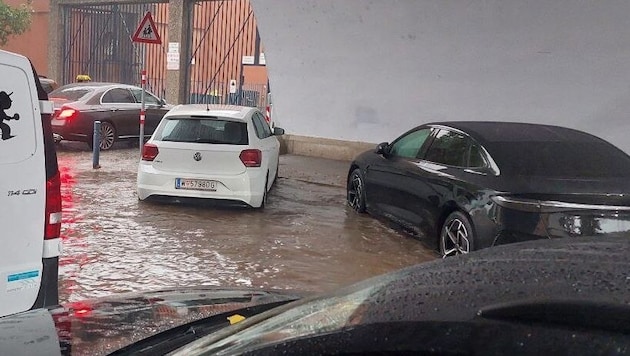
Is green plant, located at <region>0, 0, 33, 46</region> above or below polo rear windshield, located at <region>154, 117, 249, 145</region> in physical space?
above

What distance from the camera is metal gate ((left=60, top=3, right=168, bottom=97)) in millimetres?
27516

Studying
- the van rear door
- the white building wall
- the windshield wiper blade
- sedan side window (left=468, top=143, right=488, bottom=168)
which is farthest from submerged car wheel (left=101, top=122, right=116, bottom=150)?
the windshield wiper blade

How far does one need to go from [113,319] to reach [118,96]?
1425 centimetres

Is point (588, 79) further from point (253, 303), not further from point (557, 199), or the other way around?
point (253, 303)

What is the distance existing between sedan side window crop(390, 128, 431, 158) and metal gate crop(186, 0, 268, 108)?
15.3m

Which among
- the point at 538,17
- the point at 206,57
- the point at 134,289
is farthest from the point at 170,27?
the point at 134,289

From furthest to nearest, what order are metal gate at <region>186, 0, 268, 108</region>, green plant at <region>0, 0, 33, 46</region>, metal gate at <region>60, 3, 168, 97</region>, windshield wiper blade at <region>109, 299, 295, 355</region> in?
metal gate at <region>60, 3, 168, 97</region> → green plant at <region>0, 0, 33, 46</region> → metal gate at <region>186, 0, 268, 108</region> → windshield wiper blade at <region>109, 299, 295, 355</region>

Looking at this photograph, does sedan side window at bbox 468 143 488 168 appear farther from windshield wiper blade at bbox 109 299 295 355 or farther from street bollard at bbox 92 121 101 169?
street bollard at bbox 92 121 101 169

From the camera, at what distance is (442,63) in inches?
532

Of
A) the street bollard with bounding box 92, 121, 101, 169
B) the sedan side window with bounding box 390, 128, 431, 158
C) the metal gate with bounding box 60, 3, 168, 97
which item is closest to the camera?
the sedan side window with bounding box 390, 128, 431, 158

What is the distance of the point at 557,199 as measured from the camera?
6.04 meters

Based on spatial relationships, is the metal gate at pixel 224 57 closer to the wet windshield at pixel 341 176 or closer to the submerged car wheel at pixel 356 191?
the wet windshield at pixel 341 176

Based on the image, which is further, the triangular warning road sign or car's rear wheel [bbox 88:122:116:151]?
car's rear wheel [bbox 88:122:116:151]

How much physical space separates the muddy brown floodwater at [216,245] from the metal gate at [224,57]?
1362 centimetres
